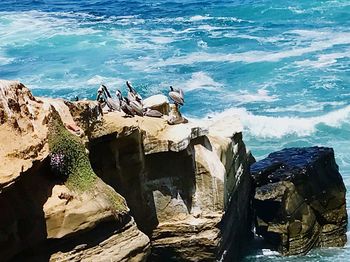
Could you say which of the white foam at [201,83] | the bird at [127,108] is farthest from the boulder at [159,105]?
the white foam at [201,83]

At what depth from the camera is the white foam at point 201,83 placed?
33.7 metres

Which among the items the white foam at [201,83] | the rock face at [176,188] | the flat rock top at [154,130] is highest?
the flat rock top at [154,130]

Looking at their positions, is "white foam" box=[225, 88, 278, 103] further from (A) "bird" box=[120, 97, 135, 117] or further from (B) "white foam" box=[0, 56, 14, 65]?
(A) "bird" box=[120, 97, 135, 117]

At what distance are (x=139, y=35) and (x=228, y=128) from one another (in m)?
29.4

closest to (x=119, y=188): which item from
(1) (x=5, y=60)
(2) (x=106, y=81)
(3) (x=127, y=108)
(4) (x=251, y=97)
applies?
(3) (x=127, y=108)

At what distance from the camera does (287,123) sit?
28.1 m

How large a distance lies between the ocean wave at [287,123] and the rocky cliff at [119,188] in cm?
834

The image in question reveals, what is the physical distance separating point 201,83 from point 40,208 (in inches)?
953

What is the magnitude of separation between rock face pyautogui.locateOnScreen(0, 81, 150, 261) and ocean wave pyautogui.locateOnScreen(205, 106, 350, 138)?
53.6 feet

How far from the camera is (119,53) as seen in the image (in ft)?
136

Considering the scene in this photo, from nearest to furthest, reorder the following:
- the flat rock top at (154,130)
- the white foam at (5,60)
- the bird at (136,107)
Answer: the flat rock top at (154,130) → the bird at (136,107) → the white foam at (5,60)

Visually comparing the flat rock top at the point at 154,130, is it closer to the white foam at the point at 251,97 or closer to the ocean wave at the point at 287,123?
the ocean wave at the point at 287,123

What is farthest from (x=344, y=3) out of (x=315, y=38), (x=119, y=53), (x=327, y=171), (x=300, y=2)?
(x=327, y=171)

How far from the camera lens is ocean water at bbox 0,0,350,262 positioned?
28375 millimetres
